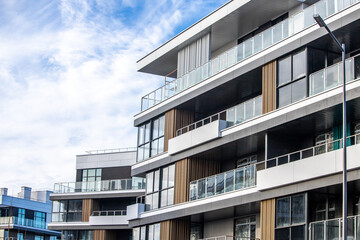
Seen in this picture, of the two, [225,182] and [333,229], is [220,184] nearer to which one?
[225,182]

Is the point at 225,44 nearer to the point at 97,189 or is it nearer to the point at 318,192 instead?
the point at 318,192

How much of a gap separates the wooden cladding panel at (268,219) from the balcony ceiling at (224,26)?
31.7 feet

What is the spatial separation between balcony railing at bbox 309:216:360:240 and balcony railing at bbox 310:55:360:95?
5.11m

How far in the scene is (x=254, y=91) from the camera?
1254 inches

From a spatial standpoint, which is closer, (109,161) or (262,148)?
(262,148)

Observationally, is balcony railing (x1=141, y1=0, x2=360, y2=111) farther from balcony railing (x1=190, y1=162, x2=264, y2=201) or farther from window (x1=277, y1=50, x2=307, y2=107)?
balcony railing (x1=190, y1=162, x2=264, y2=201)

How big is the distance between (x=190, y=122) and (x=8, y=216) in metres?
41.7

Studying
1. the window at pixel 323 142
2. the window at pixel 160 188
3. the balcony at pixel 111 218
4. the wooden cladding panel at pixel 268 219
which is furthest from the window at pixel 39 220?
the window at pixel 323 142

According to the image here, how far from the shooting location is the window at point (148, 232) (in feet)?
115

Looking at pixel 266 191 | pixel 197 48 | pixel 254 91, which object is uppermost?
pixel 197 48

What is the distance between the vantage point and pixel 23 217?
243 feet

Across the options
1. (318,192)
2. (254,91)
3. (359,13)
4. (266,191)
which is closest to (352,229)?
(318,192)

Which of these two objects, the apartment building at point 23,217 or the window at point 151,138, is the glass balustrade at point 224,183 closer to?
the window at point 151,138

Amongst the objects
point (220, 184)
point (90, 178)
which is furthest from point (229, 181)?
point (90, 178)
